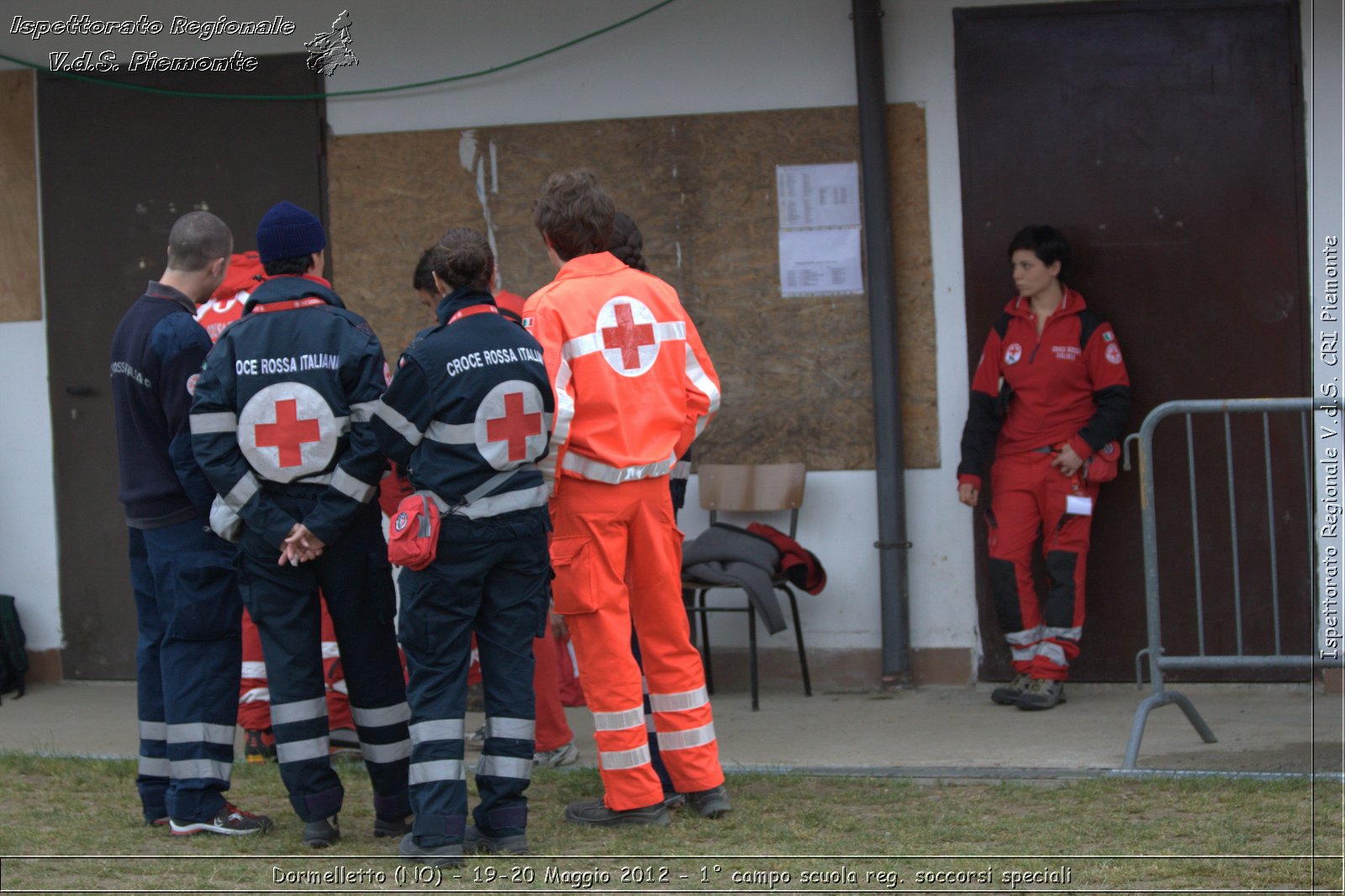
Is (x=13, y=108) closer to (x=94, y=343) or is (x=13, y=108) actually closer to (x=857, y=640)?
(x=94, y=343)

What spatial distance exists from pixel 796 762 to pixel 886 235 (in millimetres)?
2478

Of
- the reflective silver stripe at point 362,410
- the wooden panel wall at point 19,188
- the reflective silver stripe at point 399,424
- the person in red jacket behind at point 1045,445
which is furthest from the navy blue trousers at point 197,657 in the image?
the person in red jacket behind at point 1045,445

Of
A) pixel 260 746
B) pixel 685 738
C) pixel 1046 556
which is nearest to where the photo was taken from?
pixel 685 738

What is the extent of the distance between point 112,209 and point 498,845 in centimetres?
430

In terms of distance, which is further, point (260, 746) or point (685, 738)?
point (260, 746)

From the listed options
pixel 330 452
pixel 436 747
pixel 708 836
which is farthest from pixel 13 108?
pixel 708 836

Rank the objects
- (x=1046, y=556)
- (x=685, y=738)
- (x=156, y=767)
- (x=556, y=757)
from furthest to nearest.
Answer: (x=1046, y=556) < (x=556, y=757) < (x=156, y=767) < (x=685, y=738)

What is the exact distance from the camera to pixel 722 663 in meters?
6.79

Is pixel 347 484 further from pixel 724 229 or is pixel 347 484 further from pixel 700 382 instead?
pixel 724 229

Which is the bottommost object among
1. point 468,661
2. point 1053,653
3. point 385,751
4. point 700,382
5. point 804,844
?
point 804,844

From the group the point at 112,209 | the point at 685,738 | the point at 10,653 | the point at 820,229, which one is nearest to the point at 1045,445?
the point at 820,229

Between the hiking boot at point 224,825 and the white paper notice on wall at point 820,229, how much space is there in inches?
135

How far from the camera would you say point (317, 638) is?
14.2 ft

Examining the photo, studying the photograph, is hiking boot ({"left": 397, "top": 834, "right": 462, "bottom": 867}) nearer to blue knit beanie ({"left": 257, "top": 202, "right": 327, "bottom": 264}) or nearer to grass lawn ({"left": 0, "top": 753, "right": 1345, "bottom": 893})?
grass lawn ({"left": 0, "top": 753, "right": 1345, "bottom": 893})
